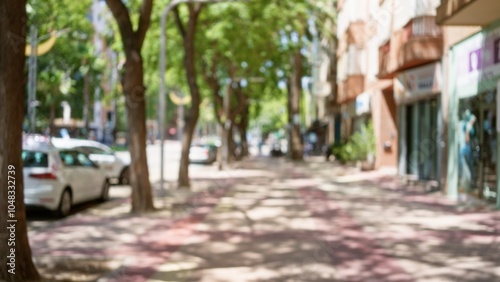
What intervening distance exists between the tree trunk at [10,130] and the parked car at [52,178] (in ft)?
18.1

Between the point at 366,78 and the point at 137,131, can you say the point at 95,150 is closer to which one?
the point at 137,131

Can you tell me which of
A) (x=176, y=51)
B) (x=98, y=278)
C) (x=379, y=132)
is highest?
(x=176, y=51)

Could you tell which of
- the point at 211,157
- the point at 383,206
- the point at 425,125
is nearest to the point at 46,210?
the point at 383,206

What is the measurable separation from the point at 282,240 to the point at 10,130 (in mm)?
4734

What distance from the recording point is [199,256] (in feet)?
26.8

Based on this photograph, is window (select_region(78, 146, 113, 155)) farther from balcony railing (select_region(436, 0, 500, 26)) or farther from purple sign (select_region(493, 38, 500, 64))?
purple sign (select_region(493, 38, 500, 64))

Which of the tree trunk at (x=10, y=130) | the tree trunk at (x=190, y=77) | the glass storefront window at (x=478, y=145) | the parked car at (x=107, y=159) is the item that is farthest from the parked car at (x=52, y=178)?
the glass storefront window at (x=478, y=145)

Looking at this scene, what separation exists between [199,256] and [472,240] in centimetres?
426

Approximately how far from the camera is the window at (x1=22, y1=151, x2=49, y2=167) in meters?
11.6

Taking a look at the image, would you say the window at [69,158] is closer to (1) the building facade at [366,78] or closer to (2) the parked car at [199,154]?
(1) the building facade at [366,78]

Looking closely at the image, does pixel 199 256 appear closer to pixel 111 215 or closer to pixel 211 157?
pixel 111 215

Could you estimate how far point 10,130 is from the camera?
19.7 feet

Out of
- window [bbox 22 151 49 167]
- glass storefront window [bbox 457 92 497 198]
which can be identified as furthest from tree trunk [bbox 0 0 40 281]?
glass storefront window [bbox 457 92 497 198]

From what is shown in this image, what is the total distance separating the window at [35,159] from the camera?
11.6 metres
